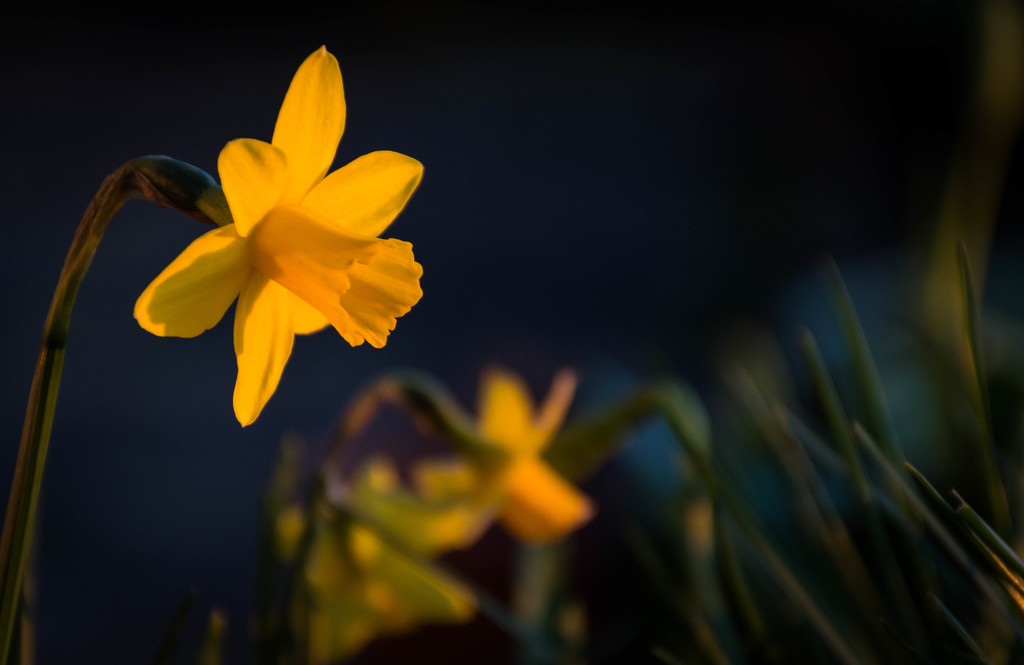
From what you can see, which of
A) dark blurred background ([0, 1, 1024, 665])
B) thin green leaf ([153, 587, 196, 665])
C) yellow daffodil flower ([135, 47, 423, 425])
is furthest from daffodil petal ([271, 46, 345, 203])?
dark blurred background ([0, 1, 1024, 665])

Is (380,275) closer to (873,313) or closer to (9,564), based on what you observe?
(9,564)

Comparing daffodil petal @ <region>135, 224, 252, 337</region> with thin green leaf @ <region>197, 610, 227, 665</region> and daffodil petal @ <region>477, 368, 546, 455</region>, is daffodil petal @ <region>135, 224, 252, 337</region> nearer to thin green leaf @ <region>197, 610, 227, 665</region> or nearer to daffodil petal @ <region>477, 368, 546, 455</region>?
thin green leaf @ <region>197, 610, 227, 665</region>

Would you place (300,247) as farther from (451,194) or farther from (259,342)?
(451,194)

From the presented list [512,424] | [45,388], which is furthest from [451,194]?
[45,388]

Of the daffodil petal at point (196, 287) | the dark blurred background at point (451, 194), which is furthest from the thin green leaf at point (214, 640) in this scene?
the dark blurred background at point (451, 194)

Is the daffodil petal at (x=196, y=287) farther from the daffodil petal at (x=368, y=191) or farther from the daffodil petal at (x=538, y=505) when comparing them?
the daffodil petal at (x=538, y=505)

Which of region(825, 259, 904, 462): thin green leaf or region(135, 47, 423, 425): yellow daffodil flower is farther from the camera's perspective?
region(825, 259, 904, 462): thin green leaf
